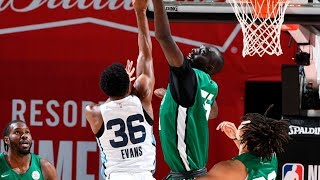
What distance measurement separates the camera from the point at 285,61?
340 inches

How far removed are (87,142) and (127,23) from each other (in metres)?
1.29

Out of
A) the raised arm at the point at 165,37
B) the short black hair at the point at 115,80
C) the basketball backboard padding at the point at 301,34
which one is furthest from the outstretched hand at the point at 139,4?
the basketball backboard padding at the point at 301,34

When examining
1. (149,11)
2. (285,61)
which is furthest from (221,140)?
(149,11)

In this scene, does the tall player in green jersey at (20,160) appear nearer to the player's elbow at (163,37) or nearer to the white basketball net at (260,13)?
the white basketball net at (260,13)

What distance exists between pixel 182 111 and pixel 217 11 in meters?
1.75

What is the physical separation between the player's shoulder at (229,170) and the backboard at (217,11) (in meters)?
1.64

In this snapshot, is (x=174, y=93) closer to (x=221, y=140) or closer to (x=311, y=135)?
(x=311, y=135)

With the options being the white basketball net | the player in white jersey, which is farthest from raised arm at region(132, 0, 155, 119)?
the white basketball net

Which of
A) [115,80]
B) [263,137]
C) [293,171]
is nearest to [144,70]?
[115,80]

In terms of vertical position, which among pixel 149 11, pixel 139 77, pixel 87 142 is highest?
pixel 149 11

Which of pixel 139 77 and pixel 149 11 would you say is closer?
pixel 139 77

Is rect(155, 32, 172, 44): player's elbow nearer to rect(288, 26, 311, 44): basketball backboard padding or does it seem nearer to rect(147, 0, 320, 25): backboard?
Answer: rect(147, 0, 320, 25): backboard

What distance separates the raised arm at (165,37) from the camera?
4.16 meters

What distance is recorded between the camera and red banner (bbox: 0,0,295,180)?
8.73m
